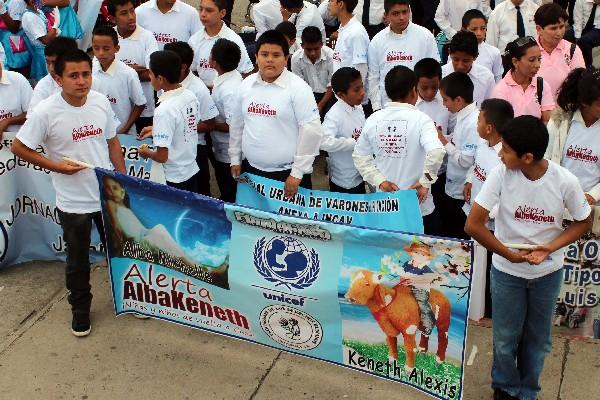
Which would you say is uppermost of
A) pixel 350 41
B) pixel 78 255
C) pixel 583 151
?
pixel 350 41

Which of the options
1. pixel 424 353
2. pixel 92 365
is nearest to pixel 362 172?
pixel 424 353

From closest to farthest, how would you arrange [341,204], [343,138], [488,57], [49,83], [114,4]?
[341,204] → [343,138] → [49,83] → [488,57] → [114,4]

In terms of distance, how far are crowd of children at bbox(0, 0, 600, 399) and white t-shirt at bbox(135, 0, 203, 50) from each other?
1 cm

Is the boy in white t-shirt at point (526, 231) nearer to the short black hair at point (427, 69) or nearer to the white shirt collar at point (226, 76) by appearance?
the short black hair at point (427, 69)

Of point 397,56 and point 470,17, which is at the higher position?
point 470,17

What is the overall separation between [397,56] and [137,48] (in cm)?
245

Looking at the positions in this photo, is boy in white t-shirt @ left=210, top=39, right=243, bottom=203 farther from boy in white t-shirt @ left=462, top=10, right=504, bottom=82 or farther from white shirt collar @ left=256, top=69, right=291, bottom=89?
boy in white t-shirt @ left=462, top=10, right=504, bottom=82

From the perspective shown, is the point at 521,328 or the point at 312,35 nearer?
the point at 521,328

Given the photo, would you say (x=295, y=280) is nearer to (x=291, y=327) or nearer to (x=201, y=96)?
(x=291, y=327)

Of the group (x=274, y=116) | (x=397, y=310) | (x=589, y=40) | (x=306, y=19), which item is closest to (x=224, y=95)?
(x=274, y=116)

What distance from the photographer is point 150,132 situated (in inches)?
244

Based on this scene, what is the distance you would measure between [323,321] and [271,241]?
0.58 m

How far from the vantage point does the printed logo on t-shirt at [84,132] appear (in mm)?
5175

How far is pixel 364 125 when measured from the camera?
563cm
